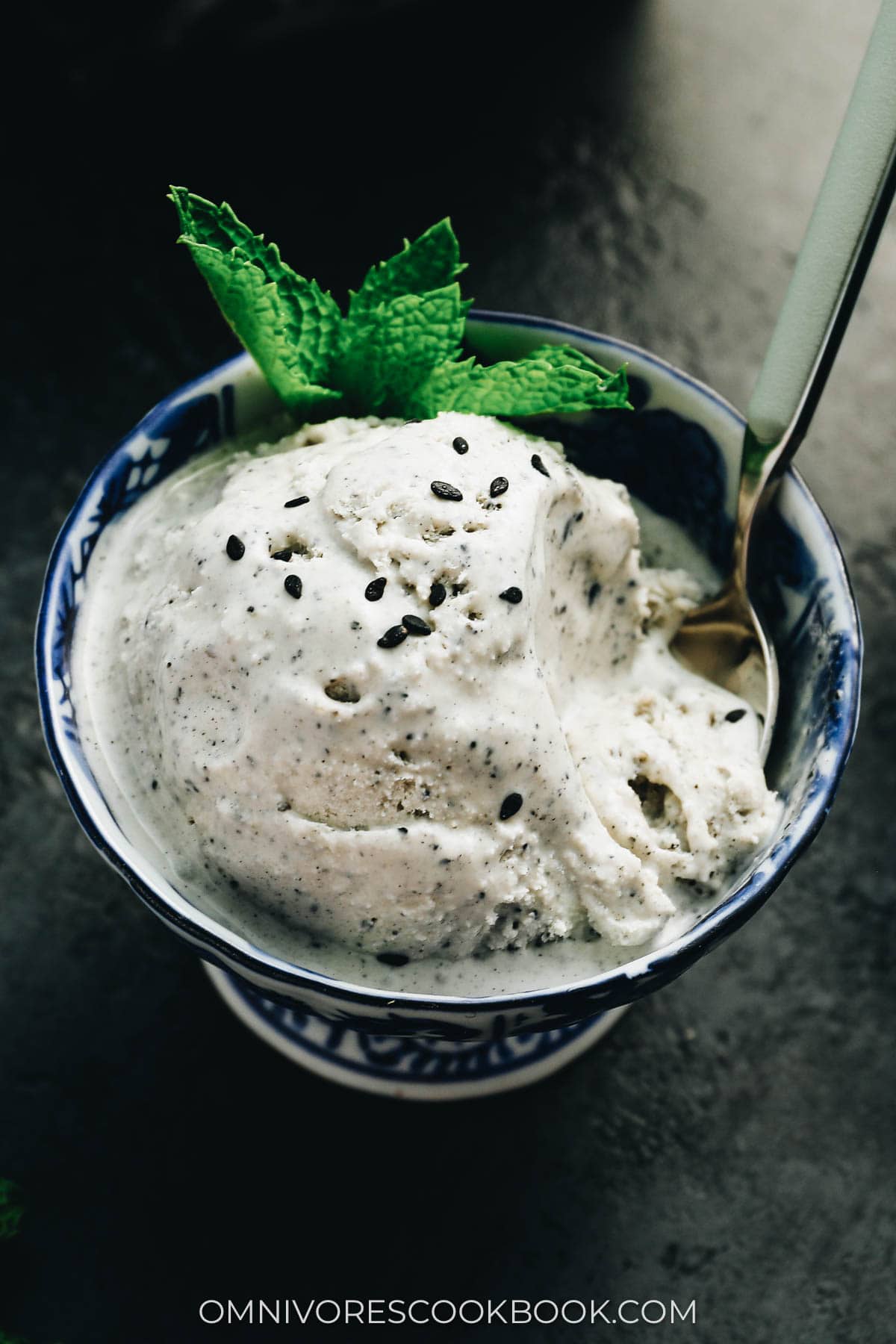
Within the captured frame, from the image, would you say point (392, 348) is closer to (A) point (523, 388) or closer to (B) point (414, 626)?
(A) point (523, 388)

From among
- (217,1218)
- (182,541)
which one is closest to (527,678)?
(182,541)

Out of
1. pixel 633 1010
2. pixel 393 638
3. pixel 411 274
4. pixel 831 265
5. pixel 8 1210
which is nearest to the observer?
pixel 393 638

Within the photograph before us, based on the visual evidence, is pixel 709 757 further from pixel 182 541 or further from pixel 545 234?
pixel 545 234

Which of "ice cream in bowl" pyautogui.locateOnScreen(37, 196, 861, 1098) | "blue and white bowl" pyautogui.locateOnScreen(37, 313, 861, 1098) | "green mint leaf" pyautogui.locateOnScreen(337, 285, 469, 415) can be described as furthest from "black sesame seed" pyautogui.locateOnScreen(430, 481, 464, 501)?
"blue and white bowl" pyautogui.locateOnScreen(37, 313, 861, 1098)

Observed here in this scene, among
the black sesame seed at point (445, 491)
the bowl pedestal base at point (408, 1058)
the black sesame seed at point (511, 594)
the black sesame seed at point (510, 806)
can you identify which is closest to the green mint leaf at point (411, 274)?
the black sesame seed at point (445, 491)

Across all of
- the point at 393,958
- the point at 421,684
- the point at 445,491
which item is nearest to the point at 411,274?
the point at 445,491

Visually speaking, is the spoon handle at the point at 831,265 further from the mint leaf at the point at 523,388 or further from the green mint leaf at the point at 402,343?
the green mint leaf at the point at 402,343
